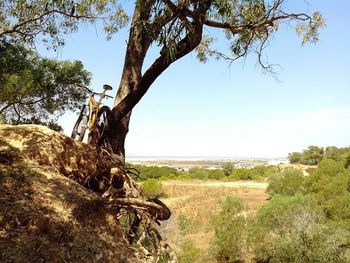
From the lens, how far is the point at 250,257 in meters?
22.8

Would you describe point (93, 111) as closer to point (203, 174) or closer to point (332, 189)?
point (332, 189)

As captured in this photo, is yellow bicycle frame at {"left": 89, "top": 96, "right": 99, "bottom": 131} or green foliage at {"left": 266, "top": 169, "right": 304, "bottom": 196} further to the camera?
green foliage at {"left": 266, "top": 169, "right": 304, "bottom": 196}

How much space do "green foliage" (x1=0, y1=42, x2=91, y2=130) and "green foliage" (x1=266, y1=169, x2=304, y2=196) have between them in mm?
27203

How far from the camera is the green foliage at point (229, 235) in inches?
875

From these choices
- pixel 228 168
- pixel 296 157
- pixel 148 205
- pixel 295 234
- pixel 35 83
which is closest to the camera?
pixel 148 205

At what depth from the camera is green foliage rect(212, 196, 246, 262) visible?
2223cm

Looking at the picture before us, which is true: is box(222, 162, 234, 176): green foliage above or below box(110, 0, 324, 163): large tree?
below

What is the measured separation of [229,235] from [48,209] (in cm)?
2009

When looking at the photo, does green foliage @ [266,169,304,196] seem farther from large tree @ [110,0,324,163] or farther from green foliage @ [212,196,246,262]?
large tree @ [110,0,324,163]

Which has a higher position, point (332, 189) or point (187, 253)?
point (332, 189)

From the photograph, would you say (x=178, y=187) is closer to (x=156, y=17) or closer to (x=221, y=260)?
(x=221, y=260)

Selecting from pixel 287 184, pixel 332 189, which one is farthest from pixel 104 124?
pixel 287 184

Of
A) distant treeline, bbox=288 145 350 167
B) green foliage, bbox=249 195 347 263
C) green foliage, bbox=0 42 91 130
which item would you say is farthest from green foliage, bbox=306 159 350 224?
distant treeline, bbox=288 145 350 167

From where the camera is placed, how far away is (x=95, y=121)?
18.3ft
